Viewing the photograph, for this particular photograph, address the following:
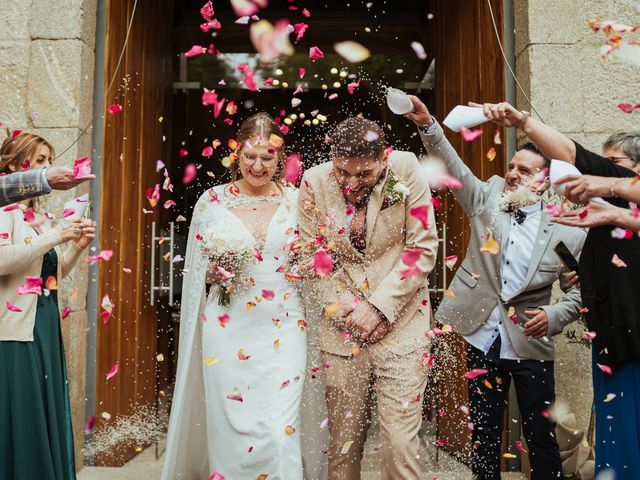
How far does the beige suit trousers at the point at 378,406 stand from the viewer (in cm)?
334

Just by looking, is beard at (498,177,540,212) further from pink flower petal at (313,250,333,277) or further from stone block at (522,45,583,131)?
pink flower petal at (313,250,333,277)

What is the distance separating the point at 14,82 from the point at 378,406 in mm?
3106

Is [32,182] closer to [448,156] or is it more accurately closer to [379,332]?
[379,332]

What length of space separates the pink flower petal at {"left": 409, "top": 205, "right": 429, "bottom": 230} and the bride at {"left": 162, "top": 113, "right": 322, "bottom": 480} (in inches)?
30.8

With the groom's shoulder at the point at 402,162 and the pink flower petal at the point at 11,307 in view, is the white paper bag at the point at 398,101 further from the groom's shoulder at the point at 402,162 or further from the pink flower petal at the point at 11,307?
the pink flower petal at the point at 11,307

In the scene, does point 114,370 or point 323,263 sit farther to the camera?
point 114,370

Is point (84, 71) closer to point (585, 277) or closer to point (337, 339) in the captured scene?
point (337, 339)

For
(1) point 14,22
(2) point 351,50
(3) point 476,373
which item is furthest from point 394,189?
(2) point 351,50

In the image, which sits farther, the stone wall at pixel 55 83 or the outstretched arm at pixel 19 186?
the stone wall at pixel 55 83

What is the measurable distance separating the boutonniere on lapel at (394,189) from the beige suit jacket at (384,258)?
0.02 meters

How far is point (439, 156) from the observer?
3.74 metres

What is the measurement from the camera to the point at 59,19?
15.6 feet

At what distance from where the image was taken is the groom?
11.0 ft

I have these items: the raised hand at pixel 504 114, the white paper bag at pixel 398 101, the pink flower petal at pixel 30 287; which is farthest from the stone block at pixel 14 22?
the raised hand at pixel 504 114
